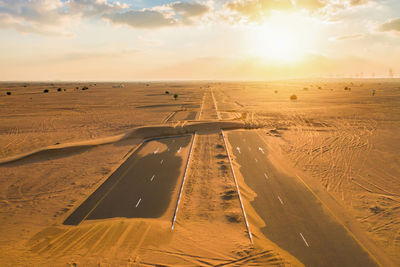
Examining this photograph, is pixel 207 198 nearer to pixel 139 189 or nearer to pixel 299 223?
pixel 139 189

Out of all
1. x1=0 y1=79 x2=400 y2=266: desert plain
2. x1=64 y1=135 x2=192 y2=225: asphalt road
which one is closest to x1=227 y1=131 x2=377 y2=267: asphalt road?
x1=0 y1=79 x2=400 y2=266: desert plain

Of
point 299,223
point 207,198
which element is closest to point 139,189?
point 207,198

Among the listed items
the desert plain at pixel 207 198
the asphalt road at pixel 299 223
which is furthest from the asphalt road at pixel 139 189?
the asphalt road at pixel 299 223

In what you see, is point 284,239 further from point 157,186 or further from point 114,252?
point 157,186

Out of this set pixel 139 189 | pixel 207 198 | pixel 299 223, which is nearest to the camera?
pixel 299 223

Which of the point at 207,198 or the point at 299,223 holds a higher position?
Result: the point at 207,198

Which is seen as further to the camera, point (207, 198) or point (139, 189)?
point (139, 189)

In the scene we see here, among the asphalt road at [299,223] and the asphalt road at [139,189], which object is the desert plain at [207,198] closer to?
the asphalt road at [299,223]
